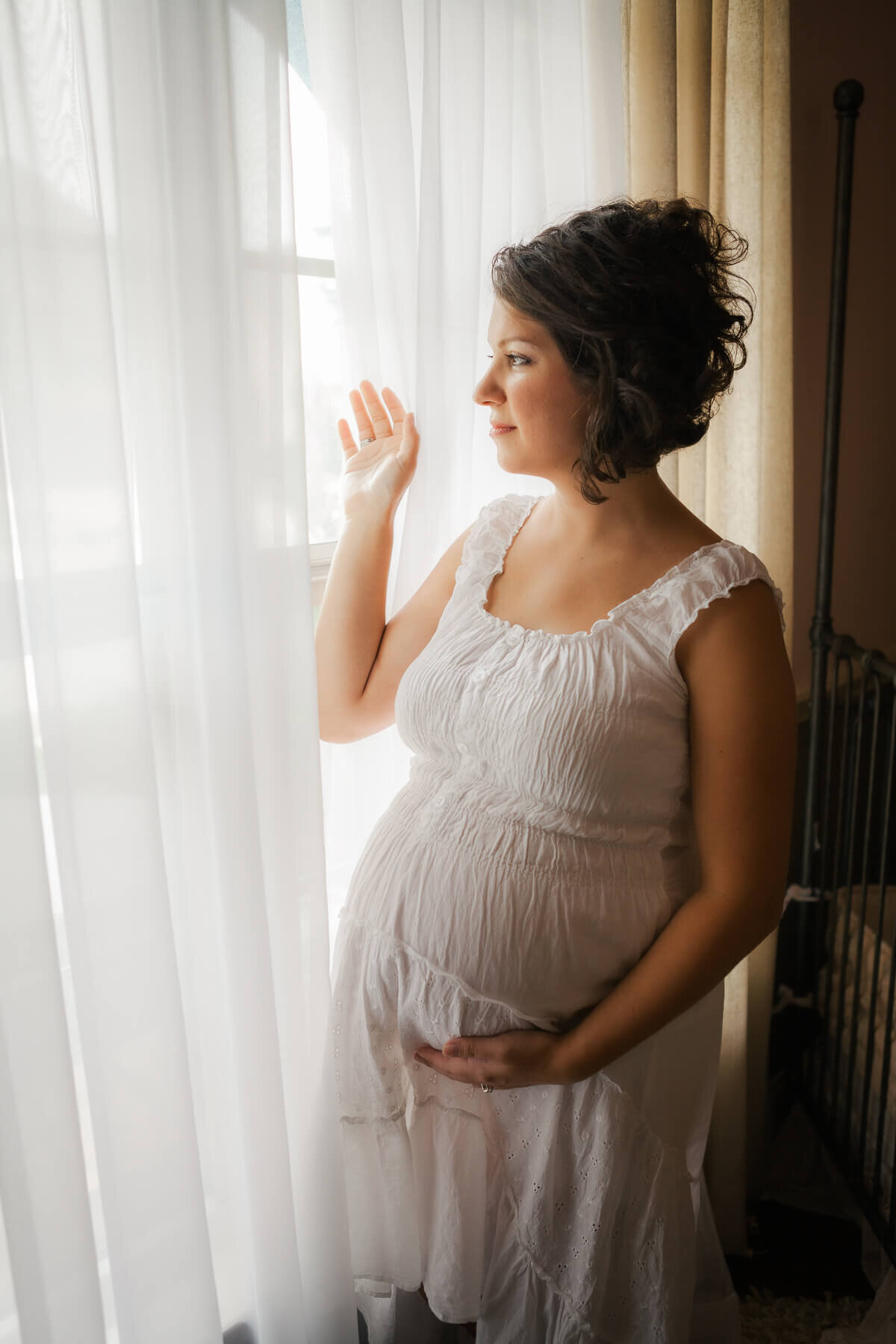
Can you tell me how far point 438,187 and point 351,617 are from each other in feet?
1.86

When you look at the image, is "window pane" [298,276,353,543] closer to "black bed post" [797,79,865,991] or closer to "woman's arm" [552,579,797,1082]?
"woman's arm" [552,579,797,1082]

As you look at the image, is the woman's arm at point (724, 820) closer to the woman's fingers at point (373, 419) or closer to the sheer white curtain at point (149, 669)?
the sheer white curtain at point (149, 669)

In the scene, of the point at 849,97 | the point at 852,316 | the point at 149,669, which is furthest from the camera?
the point at 852,316

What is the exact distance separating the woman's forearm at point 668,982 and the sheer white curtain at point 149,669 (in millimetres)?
326

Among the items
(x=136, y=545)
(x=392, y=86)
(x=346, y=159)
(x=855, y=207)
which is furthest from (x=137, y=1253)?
(x=855, y=207)

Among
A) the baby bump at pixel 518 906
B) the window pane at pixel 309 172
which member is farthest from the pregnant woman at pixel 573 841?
the window pane at pixel 309 172

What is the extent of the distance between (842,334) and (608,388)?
921 mm

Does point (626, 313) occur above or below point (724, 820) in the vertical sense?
above

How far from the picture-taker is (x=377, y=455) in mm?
1207

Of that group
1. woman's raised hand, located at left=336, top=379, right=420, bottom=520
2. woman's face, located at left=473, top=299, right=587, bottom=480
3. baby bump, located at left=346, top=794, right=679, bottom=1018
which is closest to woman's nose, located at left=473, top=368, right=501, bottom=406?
woman's face, located at left=473, top=299, right=587, bottom=480

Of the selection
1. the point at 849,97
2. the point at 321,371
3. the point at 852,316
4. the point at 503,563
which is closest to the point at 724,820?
the point at 503,563

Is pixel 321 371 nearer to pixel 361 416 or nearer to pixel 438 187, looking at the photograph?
pixel 361 416

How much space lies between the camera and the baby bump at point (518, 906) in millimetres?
1034

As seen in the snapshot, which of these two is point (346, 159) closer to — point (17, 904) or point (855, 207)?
point (17, 904)
